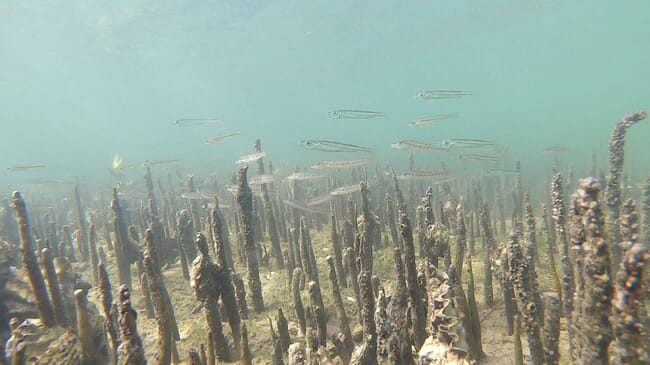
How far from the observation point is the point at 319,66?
63.3 metres

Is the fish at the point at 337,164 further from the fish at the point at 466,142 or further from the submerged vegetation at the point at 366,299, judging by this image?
the fish at the point at 466,142

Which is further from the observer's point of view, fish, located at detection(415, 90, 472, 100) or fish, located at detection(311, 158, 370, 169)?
fish, located at detection(415, 90, 472, 100)

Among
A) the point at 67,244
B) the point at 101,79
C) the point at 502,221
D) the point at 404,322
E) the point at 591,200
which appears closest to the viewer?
the point at 591,200

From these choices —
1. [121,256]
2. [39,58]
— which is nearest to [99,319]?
[121,256]

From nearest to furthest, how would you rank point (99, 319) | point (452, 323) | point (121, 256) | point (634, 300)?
point (634, 300) → point (452, 323) → point (99, 319) → point (121, 256)

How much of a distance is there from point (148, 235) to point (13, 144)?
19438cm

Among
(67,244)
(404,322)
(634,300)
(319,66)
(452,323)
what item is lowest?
(67,244)

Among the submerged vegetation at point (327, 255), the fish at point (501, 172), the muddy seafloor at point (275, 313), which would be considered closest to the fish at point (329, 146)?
the submerged vegetation at point (327, 255)

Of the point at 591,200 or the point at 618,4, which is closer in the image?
the point at 591,200

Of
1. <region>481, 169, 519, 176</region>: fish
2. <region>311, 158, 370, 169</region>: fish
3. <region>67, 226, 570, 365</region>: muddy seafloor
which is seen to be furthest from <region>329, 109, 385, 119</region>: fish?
<region>67, 226, 570, 365</region>: muddy seafloor

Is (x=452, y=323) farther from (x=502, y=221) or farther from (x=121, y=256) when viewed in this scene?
(x=502, y=221)

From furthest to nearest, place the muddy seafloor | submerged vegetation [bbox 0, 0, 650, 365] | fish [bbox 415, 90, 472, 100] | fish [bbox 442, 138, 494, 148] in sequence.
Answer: fish [bbox 415, 90, 472, 100]
fish [bbox 442, 138, 494, 148]
the muddy seafloor
submerged vegetation [bbox 0, 0, 650, 365]

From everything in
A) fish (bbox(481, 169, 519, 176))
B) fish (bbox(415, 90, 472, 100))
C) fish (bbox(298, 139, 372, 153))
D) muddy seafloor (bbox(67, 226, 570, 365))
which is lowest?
muddy seafloor (bbox(67, 226, 570, 365))

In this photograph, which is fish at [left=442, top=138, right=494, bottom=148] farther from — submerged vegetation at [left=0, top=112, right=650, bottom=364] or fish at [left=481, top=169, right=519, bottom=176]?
submerged vegetation at [left=0, top=112, right=650, bottom=364]
